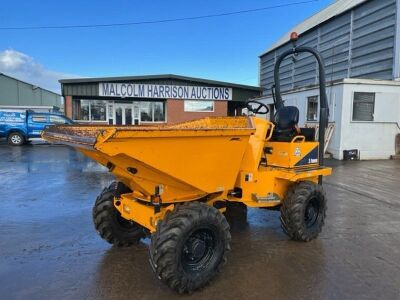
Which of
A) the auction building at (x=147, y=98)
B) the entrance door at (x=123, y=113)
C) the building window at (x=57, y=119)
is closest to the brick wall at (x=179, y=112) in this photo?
the auction building at (x=147, y=98)

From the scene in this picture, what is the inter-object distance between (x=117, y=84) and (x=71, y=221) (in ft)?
56.6

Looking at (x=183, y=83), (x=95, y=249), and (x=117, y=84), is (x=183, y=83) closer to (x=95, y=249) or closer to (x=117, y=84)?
(x=117, y=84)

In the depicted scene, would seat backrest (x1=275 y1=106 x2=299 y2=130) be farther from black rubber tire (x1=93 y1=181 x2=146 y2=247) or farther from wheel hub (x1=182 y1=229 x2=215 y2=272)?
black rubber tire (x1=93 y1=181 x2=146 y2=247)

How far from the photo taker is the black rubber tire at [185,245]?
2945 millimetres

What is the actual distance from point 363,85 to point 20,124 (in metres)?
15.7

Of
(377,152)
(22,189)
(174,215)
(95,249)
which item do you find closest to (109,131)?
(174,215)

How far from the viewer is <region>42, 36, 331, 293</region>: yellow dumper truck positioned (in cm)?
285

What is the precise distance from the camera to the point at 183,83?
22203 millimetres

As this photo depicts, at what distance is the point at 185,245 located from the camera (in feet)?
10.4

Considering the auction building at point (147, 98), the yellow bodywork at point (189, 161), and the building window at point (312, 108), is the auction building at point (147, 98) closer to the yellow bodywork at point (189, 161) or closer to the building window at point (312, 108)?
the building window at point (312, 108)

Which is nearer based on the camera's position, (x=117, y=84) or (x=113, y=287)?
(x=113, y=287)

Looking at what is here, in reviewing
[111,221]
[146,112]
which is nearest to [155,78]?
[146,112]

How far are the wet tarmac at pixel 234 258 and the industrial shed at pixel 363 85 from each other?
6683 mm

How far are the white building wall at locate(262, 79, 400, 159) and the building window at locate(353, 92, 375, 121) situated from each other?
5.5 inches
